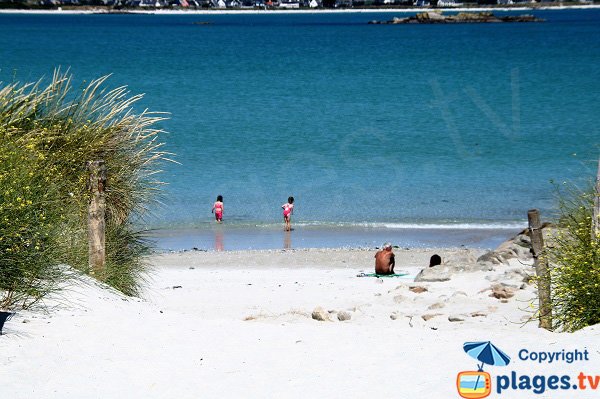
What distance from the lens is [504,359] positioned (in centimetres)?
794

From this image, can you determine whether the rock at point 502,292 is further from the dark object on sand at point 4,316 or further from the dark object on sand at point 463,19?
the dark object on sand at point 463,19

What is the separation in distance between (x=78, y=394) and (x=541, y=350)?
11.8ft

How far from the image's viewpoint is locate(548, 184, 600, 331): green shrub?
349 inches

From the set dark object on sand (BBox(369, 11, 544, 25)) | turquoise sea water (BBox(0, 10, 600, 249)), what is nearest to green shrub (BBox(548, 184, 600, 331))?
turquoise sea water (BBox(0, 10, 600, 249))

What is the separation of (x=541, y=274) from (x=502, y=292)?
2.79 m

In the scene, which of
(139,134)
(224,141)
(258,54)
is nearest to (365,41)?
(258,54)

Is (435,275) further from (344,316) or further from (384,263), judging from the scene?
(344,316)

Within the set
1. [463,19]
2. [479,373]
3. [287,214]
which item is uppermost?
[463,19]

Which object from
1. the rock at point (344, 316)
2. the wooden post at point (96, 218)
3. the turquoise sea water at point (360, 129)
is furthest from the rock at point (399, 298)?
the turquoise sea water at point (360, 129)

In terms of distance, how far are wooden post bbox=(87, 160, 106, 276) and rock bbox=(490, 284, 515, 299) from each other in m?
4.76

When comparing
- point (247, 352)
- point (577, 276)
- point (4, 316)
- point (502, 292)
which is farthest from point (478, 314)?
point (4, 316)

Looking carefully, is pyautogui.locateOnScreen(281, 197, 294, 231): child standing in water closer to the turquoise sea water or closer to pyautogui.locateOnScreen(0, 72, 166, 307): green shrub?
the turquoise sea water

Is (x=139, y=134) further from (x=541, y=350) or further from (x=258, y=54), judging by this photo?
(x=258, y=54)

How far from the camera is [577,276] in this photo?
8945 millimetres
